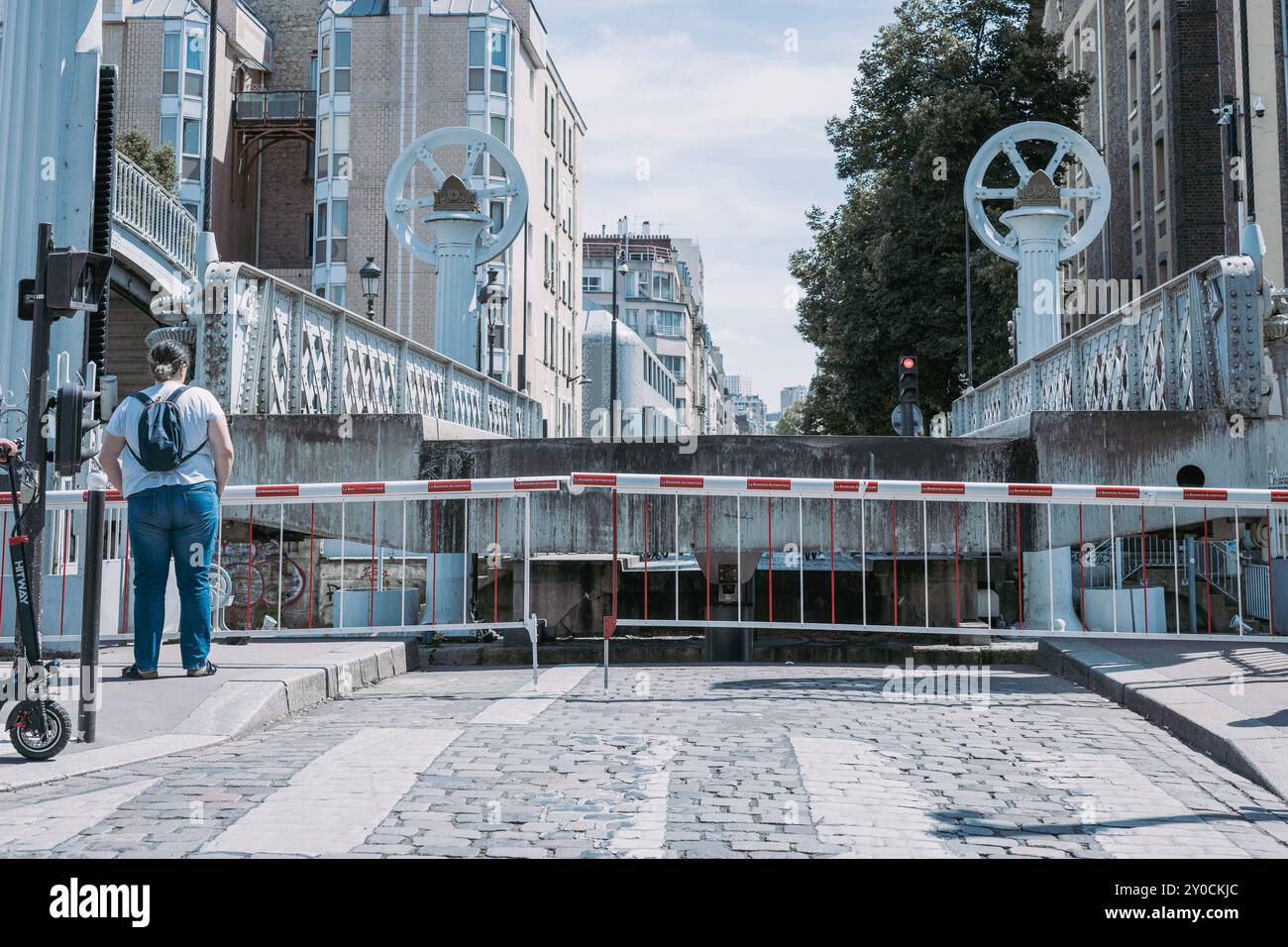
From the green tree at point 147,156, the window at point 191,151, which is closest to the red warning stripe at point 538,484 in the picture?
the green tree at point 147,156

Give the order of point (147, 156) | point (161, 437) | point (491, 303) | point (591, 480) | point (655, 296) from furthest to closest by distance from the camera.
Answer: point (655, 296), point (147, 156), point (491, 303), point (591, 480), point (161, 437)

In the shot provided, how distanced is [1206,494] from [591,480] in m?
4.58

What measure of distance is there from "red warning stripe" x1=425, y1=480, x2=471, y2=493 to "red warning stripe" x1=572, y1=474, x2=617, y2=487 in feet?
2.78

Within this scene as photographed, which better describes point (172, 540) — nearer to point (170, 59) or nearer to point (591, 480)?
point (591, 480)

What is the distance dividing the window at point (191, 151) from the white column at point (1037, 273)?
110 ft

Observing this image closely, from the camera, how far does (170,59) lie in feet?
150

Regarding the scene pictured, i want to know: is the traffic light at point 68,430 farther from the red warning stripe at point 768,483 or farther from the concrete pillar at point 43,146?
the red warning stripe at point 768,483

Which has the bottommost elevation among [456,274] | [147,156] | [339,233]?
[456,274]

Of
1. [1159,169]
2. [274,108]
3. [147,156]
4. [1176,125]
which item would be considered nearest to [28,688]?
[147,156]

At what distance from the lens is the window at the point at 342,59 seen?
47.7 m

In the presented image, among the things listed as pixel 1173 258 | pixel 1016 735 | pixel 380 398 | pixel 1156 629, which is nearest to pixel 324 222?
pixel 1173 258

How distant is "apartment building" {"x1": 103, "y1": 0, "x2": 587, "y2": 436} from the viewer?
4584cm

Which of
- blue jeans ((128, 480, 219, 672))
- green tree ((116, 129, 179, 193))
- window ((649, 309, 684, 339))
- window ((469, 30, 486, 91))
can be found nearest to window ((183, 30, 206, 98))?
window ((469, 30, 486, 91))
